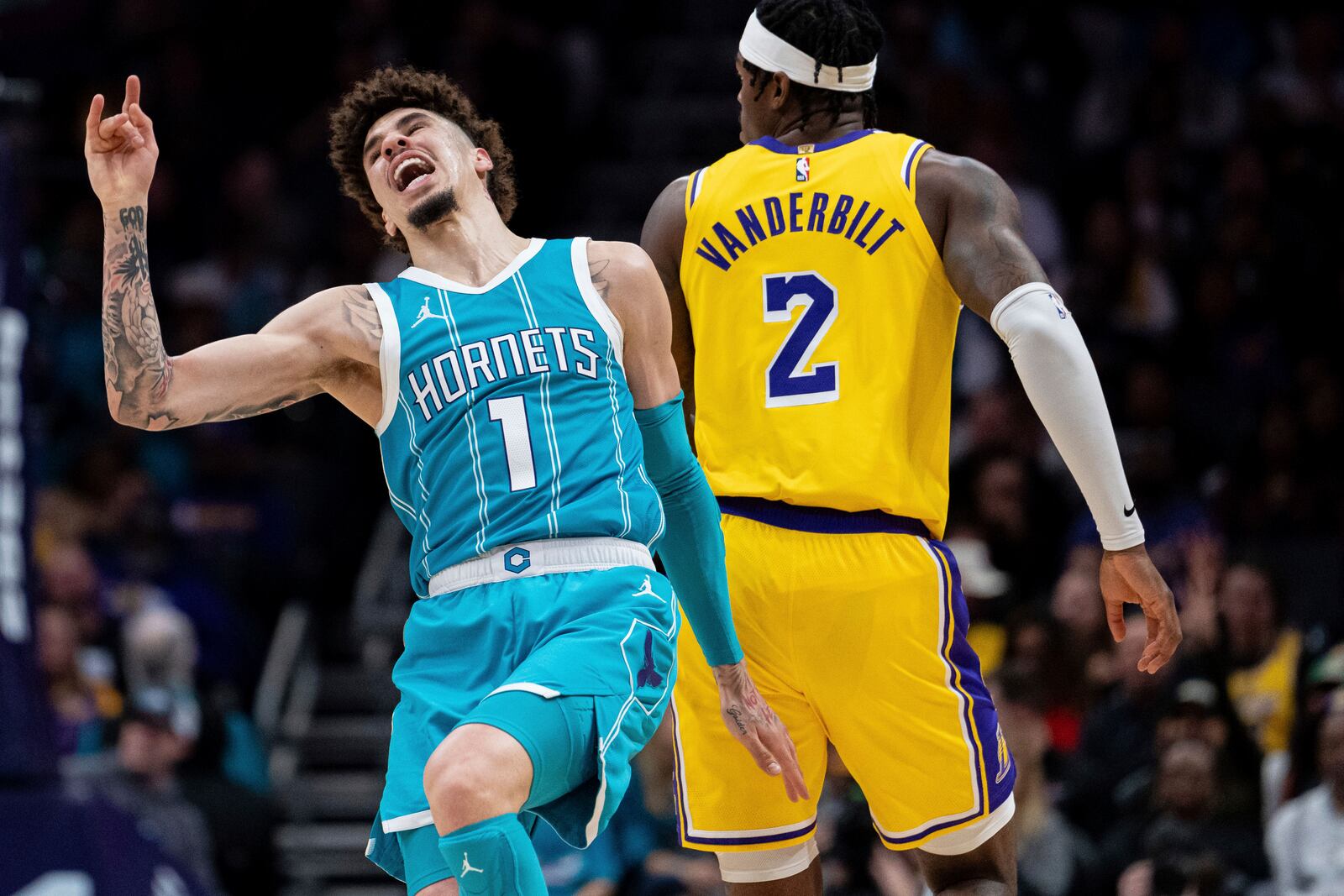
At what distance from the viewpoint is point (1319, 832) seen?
705 cm

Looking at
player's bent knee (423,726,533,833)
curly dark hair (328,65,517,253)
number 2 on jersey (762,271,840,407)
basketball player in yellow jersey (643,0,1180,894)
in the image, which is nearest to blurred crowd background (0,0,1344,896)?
curly dark hair (328,65,517,253)

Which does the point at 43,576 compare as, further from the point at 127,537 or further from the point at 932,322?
the point at 932,322

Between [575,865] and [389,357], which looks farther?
[575,865]

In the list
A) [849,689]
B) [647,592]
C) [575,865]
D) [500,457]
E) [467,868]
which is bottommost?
[575,865]

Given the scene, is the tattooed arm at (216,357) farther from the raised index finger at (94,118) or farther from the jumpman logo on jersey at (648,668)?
the jumpman logo on jersey at (648,668)

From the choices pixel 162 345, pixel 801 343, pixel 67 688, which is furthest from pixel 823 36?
pixel 67 688

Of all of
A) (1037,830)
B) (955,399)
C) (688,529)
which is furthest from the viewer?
(955,399)

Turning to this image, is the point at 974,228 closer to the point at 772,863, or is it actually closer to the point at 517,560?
the point at 517,560

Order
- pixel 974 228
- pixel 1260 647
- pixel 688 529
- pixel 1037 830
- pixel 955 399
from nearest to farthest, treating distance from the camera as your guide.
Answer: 1. pixel 688 529
2. pixel 974 228
3. pixel 1037 830
4. pixel 1260 647
5. pixel 955 399

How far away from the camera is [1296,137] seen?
11086 millimetres

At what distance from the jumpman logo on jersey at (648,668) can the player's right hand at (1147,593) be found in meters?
1.13

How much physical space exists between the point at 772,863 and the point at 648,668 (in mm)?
985

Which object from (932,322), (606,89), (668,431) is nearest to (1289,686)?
(932,322)

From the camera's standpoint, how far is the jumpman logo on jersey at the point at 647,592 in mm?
4164
